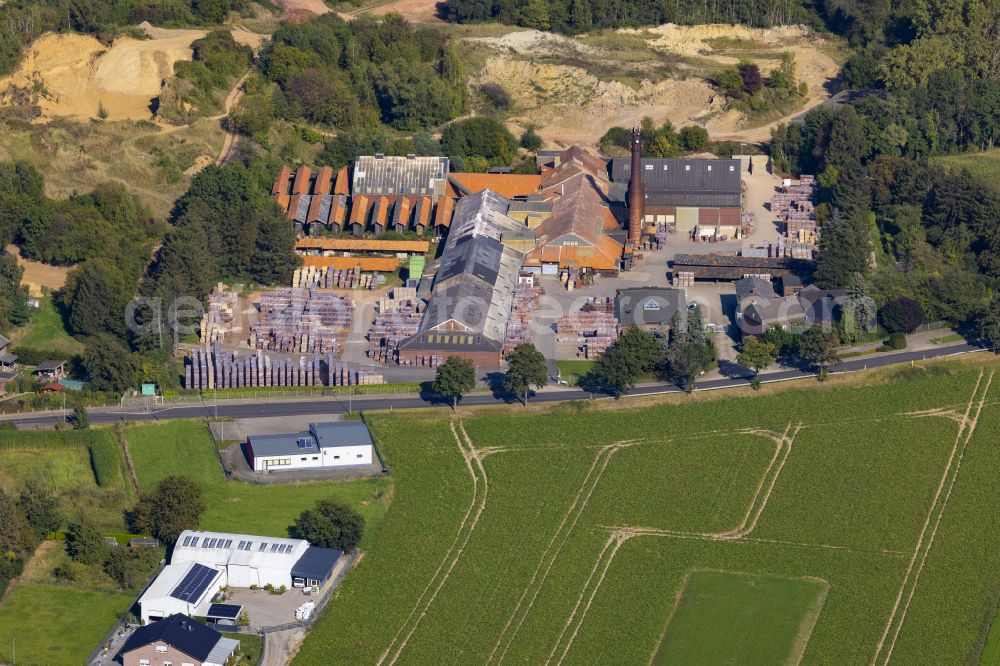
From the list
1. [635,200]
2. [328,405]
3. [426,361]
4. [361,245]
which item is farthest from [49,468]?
[635,200]

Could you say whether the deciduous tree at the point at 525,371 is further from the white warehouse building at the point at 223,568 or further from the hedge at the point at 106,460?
the hedge at the point at 106,460

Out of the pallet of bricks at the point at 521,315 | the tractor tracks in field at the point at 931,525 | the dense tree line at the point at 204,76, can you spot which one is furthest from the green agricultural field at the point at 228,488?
the dense tree line at the point at 204,76

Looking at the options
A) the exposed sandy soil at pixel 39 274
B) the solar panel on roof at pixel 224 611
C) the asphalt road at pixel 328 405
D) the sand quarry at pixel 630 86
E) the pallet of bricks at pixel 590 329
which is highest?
the sand quarry at pixel 630 86

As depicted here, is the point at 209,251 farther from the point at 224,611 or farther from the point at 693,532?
the point at 693,532

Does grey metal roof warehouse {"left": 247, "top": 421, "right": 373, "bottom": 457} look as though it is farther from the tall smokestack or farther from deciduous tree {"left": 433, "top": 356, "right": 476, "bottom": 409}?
the tall smokestack

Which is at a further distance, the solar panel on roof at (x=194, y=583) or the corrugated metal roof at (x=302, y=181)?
the corrugated metal roof at (x=302, y=181)

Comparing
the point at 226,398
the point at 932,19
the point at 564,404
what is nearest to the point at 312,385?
the point at 226,398
